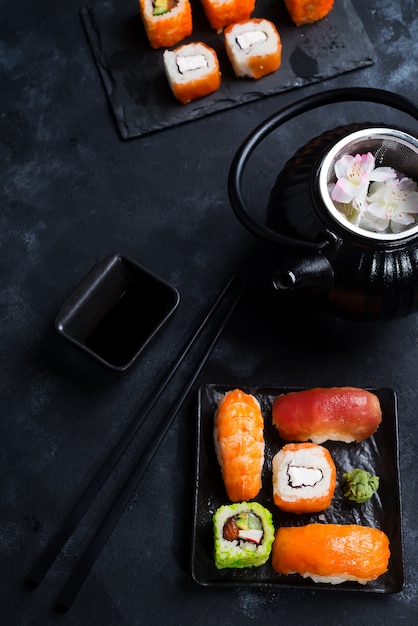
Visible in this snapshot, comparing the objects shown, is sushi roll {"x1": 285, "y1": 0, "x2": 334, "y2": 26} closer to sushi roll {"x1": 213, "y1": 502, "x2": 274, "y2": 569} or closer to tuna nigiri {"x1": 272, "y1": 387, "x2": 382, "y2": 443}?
tuna nigiri {"x1": 272, "y1": 387, "x2": 382, "y2": 443}

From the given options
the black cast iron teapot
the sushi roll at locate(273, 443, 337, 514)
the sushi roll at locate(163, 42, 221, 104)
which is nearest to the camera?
the black cast iron teapot

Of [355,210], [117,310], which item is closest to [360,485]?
[355,210]

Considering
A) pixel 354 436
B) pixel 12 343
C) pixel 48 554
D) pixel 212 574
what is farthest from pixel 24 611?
pixel 354 436

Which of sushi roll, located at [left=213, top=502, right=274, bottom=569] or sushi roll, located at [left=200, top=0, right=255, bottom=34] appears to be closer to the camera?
sushi roll, located at [left=213, top=502, right=274, bottom=569]

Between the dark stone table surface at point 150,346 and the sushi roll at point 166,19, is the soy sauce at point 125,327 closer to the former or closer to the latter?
the dark stone table surface at point 150,346

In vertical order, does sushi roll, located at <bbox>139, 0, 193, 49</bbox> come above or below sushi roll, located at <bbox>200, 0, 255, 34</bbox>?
above

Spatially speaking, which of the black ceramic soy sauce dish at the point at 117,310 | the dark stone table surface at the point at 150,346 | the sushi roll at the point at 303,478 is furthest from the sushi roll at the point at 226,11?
the sushi roll at the point at 303,478

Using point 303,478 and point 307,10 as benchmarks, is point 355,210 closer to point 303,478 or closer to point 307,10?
point 303,478

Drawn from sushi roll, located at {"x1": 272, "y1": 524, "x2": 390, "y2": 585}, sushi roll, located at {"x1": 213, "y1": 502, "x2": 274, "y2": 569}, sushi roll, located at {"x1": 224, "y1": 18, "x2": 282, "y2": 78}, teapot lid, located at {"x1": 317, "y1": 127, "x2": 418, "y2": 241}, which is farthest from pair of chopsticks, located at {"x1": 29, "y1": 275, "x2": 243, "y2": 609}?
sushi roll, located at {"x1": 224, "y1": 18, "x2": 282, "y2": 78}

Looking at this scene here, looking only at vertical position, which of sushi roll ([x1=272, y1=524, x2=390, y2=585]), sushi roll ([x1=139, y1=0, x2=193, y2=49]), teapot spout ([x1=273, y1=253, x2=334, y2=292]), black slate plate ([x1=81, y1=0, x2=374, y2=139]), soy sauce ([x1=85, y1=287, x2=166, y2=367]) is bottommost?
sushi roll ([x1=272, y1=524, x2=390, y2=585])
